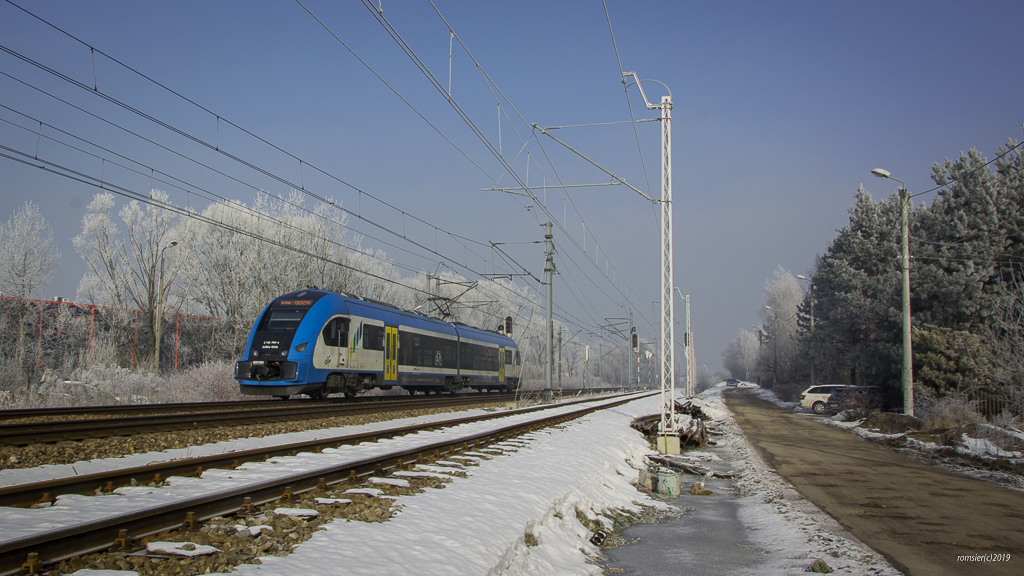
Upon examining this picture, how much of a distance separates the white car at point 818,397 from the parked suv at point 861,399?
463 millimetres

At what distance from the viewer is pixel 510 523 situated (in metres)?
6.20

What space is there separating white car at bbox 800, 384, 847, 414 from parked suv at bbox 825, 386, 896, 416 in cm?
46

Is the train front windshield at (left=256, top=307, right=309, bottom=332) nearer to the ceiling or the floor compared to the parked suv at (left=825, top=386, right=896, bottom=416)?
nearer to the ceiling

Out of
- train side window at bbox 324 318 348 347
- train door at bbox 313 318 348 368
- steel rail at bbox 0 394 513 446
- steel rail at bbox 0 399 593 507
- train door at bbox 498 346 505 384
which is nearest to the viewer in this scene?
steel rail at bbox 0 399 593 507

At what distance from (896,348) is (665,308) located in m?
17.7

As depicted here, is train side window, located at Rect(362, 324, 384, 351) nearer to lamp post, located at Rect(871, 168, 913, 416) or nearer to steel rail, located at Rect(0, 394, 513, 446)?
steel rail, located at Rect(0, 394, 513, 446)

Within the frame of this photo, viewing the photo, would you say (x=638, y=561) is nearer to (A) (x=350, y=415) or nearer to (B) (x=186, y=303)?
(A) (x=350, y=415)

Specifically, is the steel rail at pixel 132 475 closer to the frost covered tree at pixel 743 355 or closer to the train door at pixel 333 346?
the train door at pixel 333 346

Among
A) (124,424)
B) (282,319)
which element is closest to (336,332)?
(282,319)

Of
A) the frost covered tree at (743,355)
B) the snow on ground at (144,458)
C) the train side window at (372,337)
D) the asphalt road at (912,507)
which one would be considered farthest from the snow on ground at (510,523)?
the frost covered tree at (743,355)

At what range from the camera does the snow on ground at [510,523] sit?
15.5 ft

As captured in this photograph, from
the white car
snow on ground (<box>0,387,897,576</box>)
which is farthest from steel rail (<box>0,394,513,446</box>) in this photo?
the white car

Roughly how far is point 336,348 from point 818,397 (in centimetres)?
2606

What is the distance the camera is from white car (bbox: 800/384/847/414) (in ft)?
108
